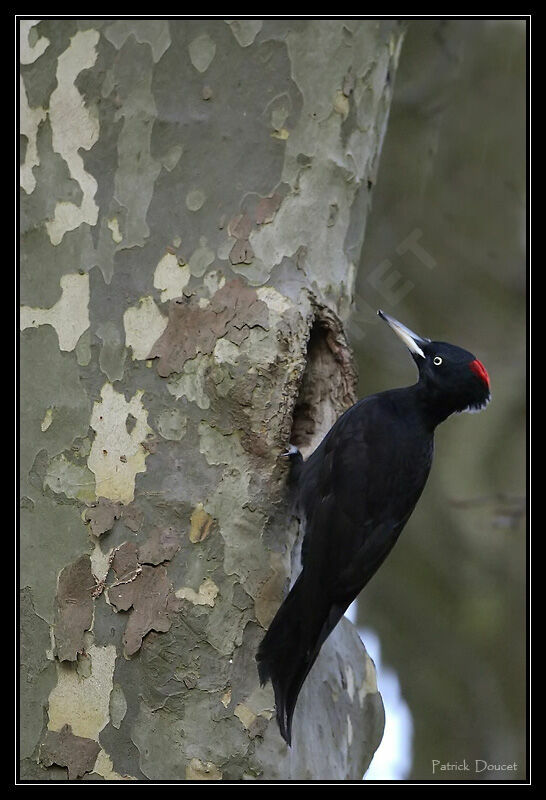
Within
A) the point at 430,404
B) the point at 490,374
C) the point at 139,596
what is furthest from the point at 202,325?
the point at 490,374

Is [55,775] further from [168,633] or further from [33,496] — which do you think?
[33,496]

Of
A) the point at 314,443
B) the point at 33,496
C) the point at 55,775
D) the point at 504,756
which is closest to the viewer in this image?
the point at 55,775

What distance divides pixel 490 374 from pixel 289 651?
10.4 ft

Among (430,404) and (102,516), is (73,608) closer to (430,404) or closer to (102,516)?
(102,516)

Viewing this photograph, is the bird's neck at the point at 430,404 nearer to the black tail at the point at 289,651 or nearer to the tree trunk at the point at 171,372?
the tree trunk at the point at 171,372

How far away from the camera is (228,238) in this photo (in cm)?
247

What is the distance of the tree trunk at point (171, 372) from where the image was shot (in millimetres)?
2246

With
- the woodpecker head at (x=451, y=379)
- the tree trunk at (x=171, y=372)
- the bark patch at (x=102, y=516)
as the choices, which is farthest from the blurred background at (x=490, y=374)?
the bark patch at (x=102, y=516)

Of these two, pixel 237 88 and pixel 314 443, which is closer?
pixel 237 88

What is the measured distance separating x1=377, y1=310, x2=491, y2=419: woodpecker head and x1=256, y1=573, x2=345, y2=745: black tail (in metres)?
0.87

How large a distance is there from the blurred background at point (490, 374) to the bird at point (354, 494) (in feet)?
6.55

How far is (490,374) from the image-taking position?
5.23 m

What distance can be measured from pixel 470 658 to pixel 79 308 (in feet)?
12.4

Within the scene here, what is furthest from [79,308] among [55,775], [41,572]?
[55,775]
